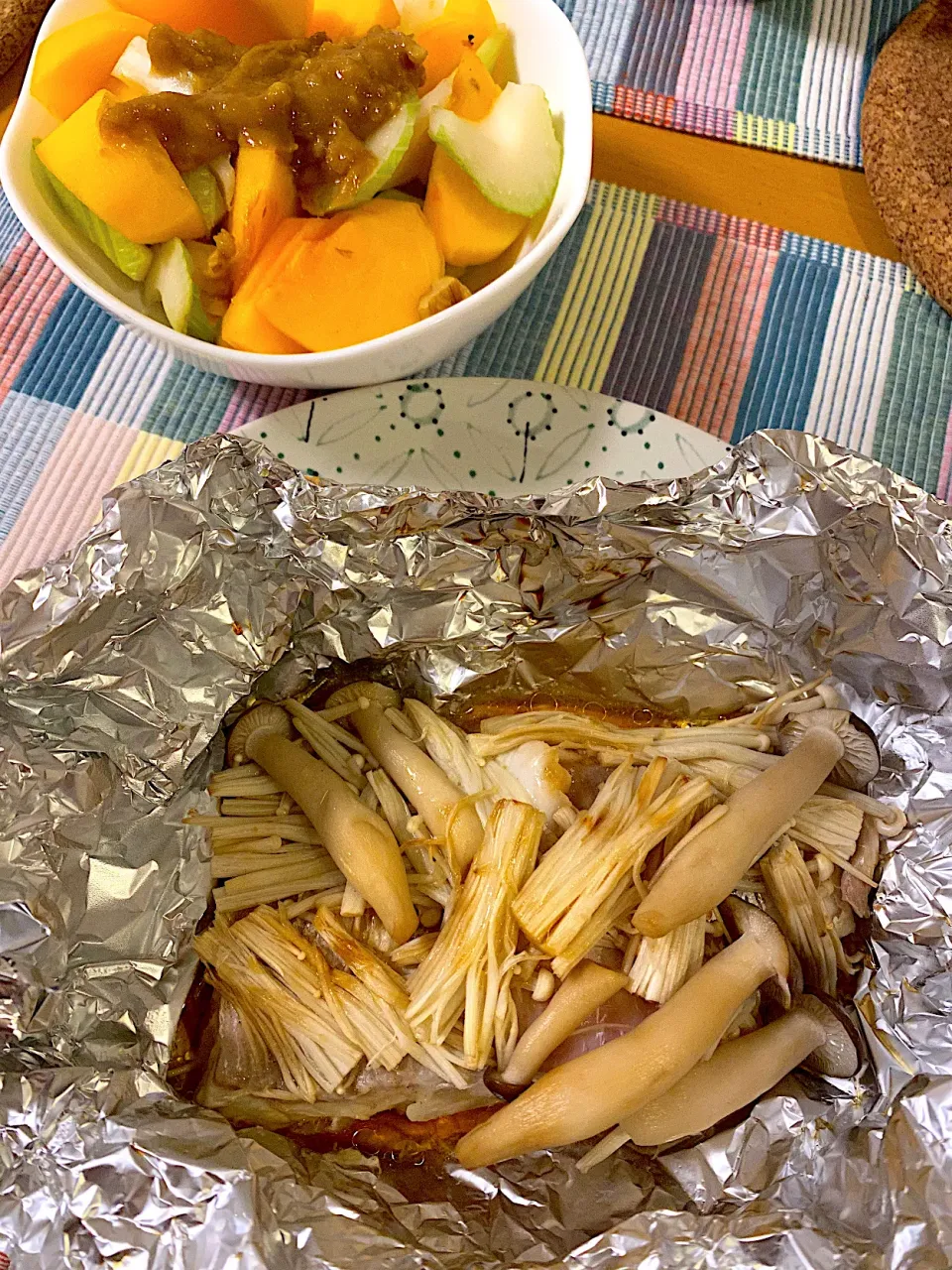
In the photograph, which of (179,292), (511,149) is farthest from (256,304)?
(511,149)

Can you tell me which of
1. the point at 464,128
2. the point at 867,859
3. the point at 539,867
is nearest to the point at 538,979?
the point at 539,867

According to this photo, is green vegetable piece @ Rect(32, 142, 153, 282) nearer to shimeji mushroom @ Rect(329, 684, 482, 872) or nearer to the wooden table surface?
the wooden table surface

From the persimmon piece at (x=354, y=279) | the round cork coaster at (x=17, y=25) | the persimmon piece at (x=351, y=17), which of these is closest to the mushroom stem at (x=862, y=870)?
the persimmon piece at (x=354, y=279)

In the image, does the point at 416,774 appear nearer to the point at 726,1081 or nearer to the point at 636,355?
the point at 726,1081

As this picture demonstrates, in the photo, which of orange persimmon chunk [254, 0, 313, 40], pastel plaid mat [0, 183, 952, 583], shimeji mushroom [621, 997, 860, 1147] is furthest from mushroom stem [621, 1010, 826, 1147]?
orange persimmon chunk [254, 0, 313, 40]

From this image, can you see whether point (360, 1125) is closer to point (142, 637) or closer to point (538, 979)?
point (538, 979)

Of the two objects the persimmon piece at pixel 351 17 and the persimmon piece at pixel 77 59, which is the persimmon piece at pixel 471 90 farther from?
A: the persimmon piece at pixel 77 59
